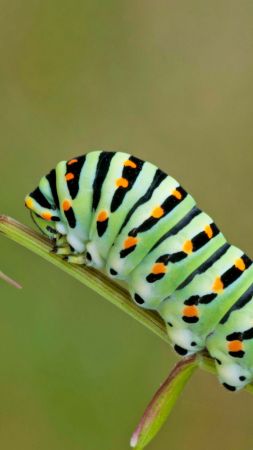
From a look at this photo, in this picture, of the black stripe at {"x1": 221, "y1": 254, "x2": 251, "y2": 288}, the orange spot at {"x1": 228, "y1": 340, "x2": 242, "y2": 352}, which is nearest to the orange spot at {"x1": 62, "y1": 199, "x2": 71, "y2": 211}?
the black stripe at {"x1": 221, "y1": 254, "x2": 251, "y2": 288}

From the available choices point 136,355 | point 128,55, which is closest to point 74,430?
point 136,355

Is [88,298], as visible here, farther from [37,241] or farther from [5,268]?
[37,241]

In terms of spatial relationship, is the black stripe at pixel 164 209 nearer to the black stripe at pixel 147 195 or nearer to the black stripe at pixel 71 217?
the black stripe at pixel 147 195

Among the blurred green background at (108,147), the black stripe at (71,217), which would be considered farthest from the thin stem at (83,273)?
the blurred green background at (108,147)

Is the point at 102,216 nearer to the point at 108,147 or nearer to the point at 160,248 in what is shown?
the point at 160,248

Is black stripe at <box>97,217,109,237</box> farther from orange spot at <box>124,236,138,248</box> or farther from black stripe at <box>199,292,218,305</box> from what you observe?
black stripe at <box>199,292,218,305</box>

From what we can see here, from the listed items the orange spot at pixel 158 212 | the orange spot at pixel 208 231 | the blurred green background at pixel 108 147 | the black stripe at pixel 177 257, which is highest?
the orange spot at pixel 208 231

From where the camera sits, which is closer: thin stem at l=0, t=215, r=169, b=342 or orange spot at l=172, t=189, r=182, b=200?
thin stem at l=0, t=215, r=169, b=342
